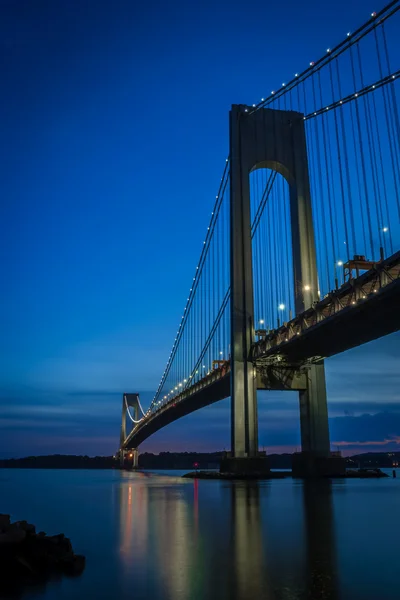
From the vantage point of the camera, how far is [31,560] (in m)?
5.91

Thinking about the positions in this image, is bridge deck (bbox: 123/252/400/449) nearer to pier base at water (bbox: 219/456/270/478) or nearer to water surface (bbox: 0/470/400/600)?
pier base at water (bbox: 219/456/270/478)

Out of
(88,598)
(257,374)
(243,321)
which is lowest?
(88,598)

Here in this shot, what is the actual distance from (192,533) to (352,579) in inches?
150

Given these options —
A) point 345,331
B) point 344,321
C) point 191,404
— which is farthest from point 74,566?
point 191,404

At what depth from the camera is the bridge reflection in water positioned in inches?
191

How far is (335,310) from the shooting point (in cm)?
2422

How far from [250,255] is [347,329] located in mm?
10219

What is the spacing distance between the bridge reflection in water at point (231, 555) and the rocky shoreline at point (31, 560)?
64 cm

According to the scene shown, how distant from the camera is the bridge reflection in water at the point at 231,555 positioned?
4.84 m

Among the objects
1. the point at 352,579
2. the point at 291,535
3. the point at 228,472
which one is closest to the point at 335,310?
the point at 228,472

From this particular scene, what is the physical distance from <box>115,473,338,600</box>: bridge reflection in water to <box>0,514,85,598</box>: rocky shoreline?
64cm

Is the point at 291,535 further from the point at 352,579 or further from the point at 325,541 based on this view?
the point at 352,579

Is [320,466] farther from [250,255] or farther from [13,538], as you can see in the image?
[13,538]

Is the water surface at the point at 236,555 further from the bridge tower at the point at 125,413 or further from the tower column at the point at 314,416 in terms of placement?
the bridge tower at the point at 125,413
